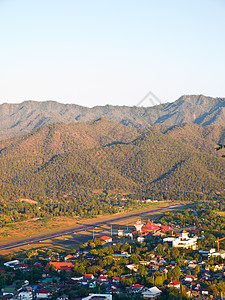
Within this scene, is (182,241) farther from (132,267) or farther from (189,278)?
(189,278)

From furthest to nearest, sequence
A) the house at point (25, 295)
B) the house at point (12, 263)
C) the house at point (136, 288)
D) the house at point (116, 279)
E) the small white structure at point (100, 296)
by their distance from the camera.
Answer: the house at point (12, 263) → the house at point (116, 279) → the house at point (136, 288) → the house at point (25, 295) → the small white structure at point (100, 296)

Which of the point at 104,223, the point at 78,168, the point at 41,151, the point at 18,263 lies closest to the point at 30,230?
the point at 104,223

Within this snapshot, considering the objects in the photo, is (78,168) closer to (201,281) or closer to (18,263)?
(18,263)

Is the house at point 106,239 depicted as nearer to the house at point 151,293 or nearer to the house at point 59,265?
the house at point 59,265

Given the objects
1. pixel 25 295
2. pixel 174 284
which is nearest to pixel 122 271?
pixel 174 284

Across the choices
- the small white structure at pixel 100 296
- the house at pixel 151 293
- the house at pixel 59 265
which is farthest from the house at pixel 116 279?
the house at pixel 59 265

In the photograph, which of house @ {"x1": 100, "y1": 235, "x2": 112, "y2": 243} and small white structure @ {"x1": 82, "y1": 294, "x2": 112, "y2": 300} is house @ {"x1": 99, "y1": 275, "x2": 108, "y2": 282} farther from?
house @ {"x1": 100, "y1": 235, "x2": 112, "y2": 243}

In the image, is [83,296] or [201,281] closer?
[83,296]

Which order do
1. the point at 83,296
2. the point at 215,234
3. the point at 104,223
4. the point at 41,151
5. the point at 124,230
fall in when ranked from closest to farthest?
the point at 83,296 → the point at 215,234 → the point at 124,230 → the point at 104,223 → the point at 41,151
